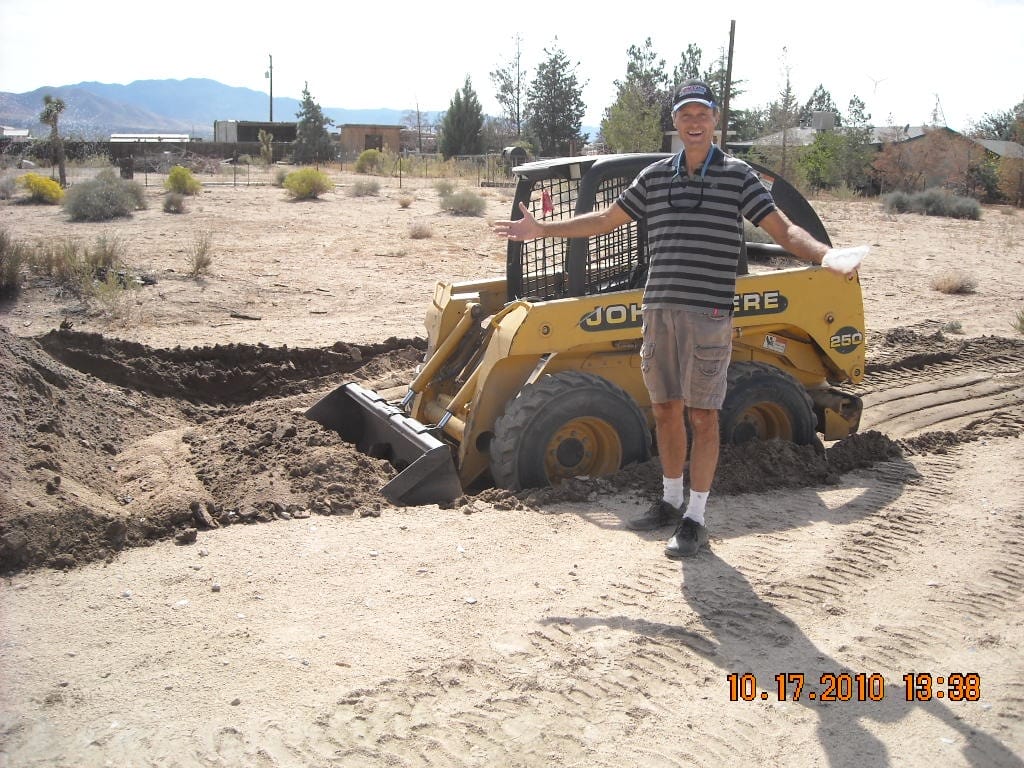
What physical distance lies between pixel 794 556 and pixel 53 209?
2057 centimetres

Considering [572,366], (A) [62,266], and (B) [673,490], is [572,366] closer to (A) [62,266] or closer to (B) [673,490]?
(B) [673,490]

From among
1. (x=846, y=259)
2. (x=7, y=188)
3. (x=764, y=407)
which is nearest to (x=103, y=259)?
(x=764, y=407)

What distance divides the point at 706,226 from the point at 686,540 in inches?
59.5

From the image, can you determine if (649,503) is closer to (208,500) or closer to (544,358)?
(544,358)

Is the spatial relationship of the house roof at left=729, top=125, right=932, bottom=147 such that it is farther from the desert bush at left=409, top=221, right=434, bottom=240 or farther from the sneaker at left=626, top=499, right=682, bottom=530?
the sneaker at left=626, top=499, right=682, bottom=530

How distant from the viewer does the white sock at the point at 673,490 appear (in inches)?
198

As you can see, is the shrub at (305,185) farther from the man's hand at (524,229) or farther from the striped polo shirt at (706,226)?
the striped polo shirt at (706,226)

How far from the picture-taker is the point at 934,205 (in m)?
26.7

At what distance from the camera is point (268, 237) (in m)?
17.2

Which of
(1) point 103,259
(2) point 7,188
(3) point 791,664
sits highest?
(2) point 7,188

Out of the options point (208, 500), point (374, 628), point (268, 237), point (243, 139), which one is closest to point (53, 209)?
point (268, 237)

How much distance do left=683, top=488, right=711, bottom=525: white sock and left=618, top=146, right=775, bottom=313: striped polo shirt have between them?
2.98 feet

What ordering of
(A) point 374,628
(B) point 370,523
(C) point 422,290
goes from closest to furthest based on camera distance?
(A) point 374,628 → (B) point 370,523 → (C) point 422,290

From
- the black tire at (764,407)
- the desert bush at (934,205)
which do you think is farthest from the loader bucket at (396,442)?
the desert bush at (934,205)
